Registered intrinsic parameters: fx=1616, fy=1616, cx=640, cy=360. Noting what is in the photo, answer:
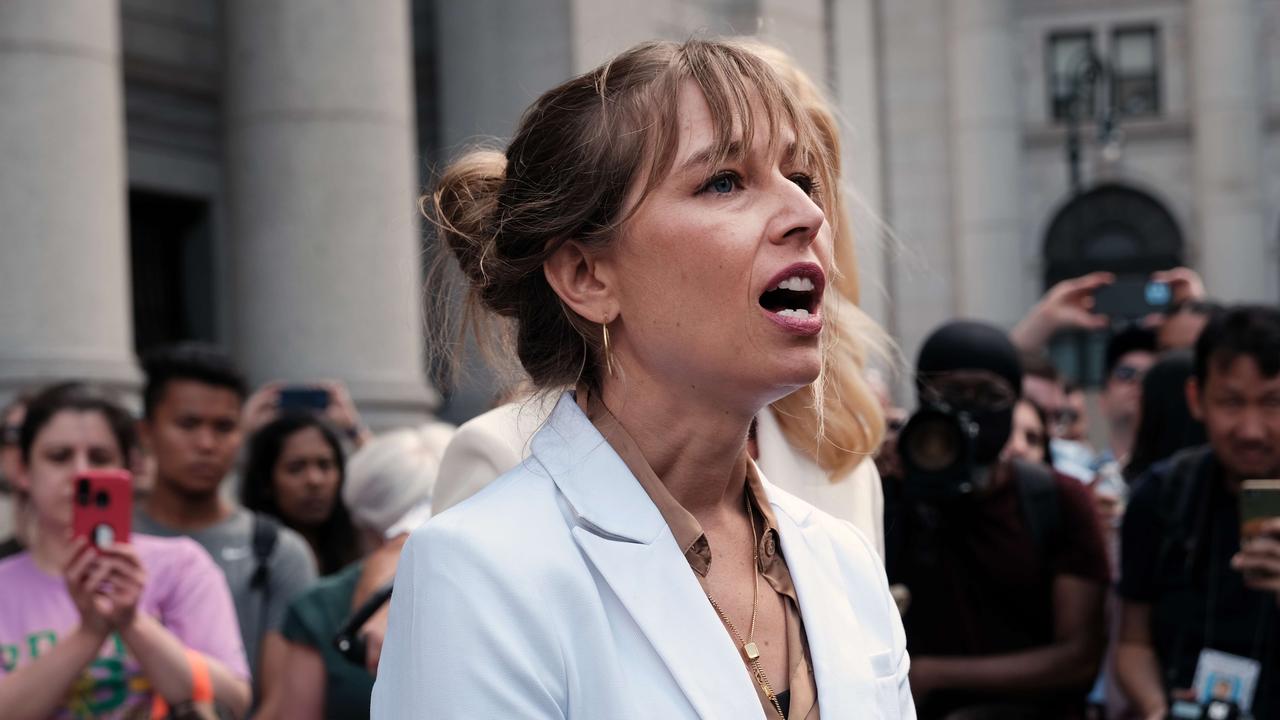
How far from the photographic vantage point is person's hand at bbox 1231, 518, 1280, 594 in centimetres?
445

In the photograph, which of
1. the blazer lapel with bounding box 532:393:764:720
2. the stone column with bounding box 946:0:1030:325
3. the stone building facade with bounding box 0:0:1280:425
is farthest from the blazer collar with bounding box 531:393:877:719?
the stone column with bounding box 946:0:1030:325

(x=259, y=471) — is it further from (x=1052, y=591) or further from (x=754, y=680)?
Answer: (x=754, y=680)

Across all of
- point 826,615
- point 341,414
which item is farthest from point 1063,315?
point 826,615

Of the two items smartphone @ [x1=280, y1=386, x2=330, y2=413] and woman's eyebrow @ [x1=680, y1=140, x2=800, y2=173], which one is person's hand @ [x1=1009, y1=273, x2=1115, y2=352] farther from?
woman's eyebrow @ [x1=680, y1=140, x2=800, y2=173]

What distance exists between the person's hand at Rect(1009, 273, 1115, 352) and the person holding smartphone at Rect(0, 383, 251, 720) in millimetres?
3393

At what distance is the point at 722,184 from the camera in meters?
2.18

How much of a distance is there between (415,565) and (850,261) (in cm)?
172

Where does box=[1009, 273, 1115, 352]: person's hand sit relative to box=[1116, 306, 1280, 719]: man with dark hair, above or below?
above

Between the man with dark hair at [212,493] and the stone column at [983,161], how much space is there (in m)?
30.3

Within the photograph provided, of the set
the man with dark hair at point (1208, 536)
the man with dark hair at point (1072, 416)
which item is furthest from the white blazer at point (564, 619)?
the man with dark hair at point (1072, 416)

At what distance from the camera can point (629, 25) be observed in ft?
43.9

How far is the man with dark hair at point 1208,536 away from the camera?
15.6ft

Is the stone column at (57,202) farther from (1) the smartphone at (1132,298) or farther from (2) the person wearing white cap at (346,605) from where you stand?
(1) the smartphone at (1132,298)

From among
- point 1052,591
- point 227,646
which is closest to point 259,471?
point 227,646
